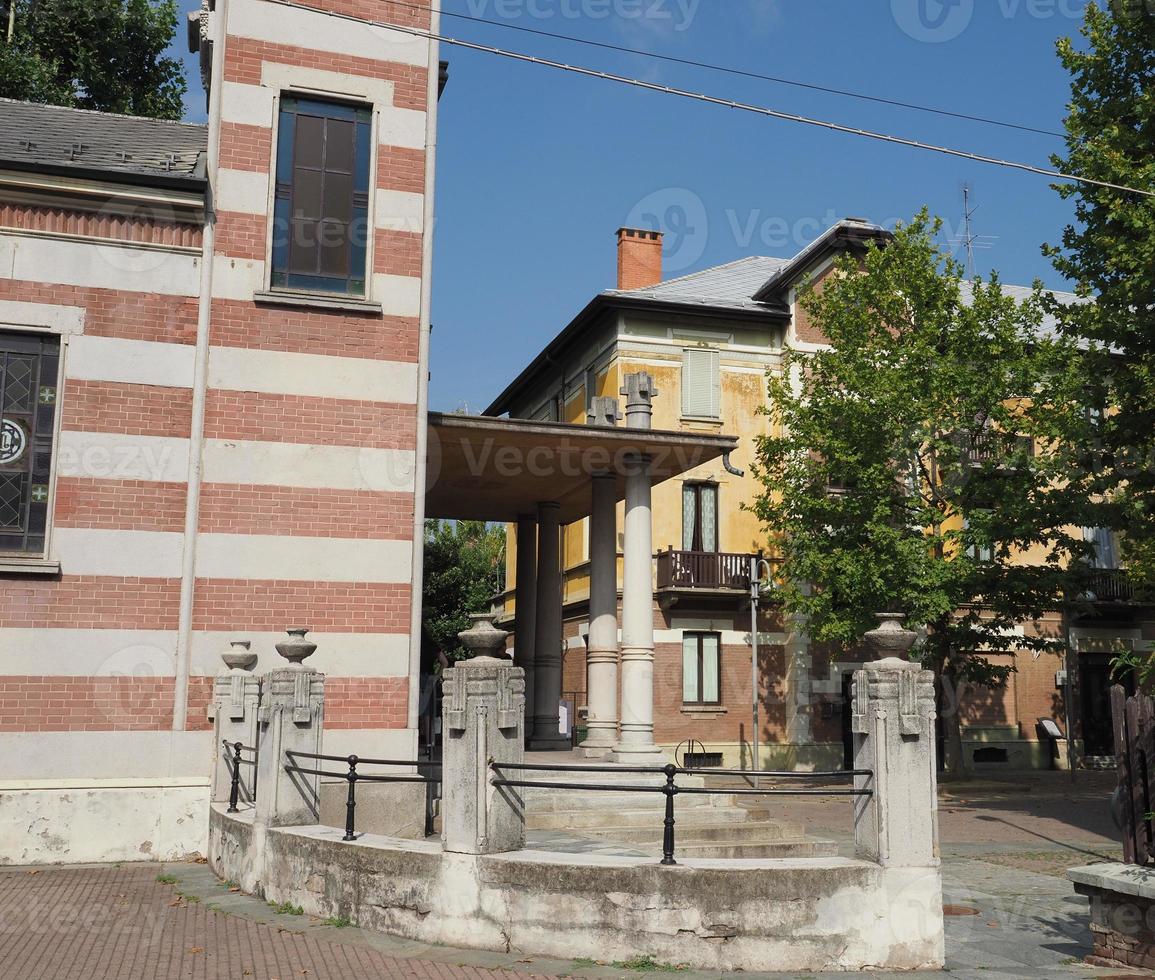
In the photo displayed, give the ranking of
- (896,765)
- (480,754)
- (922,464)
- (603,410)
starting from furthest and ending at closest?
(922,464), (603,410), (480,754), (896,765)

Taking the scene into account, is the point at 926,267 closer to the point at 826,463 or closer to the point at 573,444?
the point at 826,463

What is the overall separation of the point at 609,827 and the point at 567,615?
1967 cm

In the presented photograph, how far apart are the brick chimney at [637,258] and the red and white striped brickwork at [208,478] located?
1958 centimetres

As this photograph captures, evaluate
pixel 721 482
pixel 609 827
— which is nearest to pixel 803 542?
pixel 721 482

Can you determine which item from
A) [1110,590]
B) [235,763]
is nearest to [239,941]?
[235,763]

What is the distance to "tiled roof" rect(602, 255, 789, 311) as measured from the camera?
30.2 metres

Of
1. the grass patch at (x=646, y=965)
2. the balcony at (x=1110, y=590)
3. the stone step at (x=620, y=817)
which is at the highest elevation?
the balcony at (x=1110, y=590)

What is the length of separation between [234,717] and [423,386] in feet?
15.2

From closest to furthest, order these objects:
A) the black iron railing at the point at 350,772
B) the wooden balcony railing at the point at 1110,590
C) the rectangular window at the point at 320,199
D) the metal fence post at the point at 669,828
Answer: the metal fence post at the point at 669,828
the black iron railing at the point at 350,772
the rectangular window at the point at 320,199
the wooden balcony railing at the point at 1110,590

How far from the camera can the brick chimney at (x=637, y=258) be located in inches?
1313

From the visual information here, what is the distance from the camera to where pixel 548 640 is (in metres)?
19.0

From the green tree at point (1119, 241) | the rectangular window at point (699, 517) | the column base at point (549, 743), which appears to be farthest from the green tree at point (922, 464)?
the column base at point (549, 743)

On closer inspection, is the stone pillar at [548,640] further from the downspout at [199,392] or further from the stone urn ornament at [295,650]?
the stone urn ornament at [295,650]

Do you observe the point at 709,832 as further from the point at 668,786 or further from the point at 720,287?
the point at 720,287
